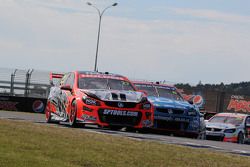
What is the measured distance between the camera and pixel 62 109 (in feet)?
59.8

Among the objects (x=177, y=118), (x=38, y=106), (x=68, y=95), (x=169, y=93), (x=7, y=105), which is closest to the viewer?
(x=68, y=95)

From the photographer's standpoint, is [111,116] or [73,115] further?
[73,115]

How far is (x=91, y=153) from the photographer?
9.87 m

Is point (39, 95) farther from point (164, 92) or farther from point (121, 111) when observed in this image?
point (121, 111)

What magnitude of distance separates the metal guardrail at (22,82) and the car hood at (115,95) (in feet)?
60.8

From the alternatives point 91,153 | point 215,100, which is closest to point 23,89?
point 215,100

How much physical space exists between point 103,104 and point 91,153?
7.04 meters

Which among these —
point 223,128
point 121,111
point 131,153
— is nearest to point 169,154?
point 131,153

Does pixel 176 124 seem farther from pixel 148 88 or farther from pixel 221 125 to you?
pixel 221 125

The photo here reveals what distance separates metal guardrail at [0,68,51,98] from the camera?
116 ft

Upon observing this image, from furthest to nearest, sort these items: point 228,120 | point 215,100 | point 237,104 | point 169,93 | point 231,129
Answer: point 237,104
point 215,100
point 228,120
point 231,129
point 169,93

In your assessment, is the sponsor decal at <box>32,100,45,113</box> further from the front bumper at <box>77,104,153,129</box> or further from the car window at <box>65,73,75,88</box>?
the front bumper at <box>77,104,153,129</box>

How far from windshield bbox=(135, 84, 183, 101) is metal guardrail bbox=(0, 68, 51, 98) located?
1605 cm

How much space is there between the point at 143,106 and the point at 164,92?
2885 mm
